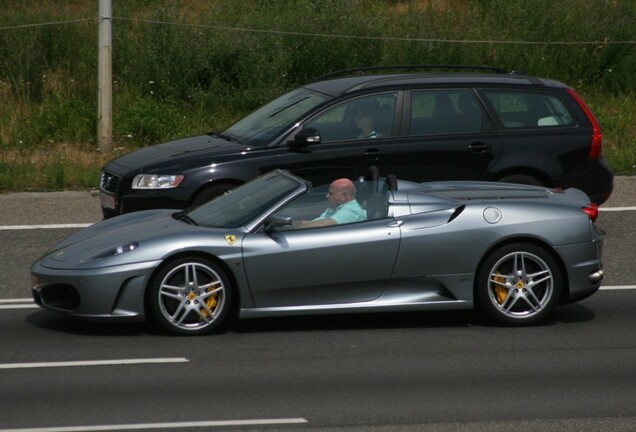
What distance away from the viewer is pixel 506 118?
472 inches

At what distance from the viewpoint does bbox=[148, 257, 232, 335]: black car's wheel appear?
8.38 meters

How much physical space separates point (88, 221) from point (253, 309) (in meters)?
5.16

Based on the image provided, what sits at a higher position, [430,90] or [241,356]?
[430,90]

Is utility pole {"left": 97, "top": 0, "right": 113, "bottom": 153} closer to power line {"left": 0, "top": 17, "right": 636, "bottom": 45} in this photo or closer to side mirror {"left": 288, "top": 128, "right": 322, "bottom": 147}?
power line {"left": 0, "top": 17, "right": 636, "bottom": 45}

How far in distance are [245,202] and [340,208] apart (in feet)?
2.59

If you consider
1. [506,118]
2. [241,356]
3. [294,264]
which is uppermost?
[506,118]

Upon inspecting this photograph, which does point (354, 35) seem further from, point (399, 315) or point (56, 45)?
point (399, 315)

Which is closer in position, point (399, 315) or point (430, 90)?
point (399, 315)

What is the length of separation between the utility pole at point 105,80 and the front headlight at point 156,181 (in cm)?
556

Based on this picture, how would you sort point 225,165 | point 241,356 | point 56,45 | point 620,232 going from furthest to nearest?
1. point 56,45
2. point 620,232
3. point 225,165
4. point 241,356

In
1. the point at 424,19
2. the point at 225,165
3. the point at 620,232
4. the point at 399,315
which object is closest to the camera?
the point at 399,315

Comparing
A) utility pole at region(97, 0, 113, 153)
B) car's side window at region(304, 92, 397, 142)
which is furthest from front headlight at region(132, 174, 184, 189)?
utility pole at region(97, 0, 113, 153)

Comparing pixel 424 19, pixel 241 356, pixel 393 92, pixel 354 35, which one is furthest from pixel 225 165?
pixel 424 19

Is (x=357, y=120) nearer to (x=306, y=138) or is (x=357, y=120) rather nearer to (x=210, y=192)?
(x=306, y=138)
